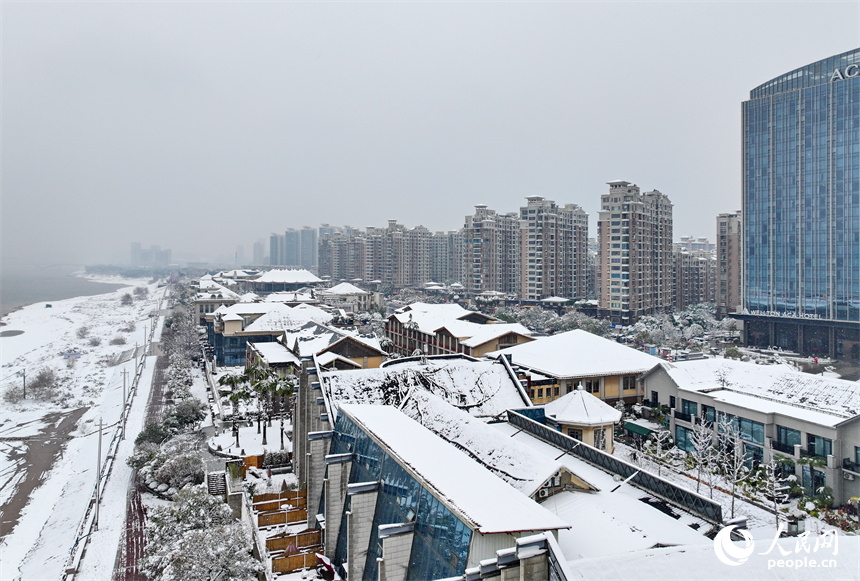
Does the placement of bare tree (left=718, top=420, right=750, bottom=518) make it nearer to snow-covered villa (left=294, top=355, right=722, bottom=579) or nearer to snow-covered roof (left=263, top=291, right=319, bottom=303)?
snow-covered villa (left=294, top=355, right=722, bottom=579)

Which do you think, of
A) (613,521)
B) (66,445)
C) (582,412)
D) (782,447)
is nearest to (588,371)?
(582,412)

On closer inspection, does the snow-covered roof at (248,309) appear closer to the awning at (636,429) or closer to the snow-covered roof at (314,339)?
the snow-covered roof at (314,339)

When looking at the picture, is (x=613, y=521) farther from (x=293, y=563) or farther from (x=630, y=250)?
(x=630, y=250)

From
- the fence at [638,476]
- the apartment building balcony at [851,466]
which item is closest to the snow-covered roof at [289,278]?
the fence at [638,476]

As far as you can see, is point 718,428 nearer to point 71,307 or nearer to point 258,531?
point 258,531

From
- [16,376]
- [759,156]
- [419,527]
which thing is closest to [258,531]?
[419,527]

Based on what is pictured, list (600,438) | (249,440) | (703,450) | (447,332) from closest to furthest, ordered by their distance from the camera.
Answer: (703,450) < (600,438) < (249,440) < (447,332)
